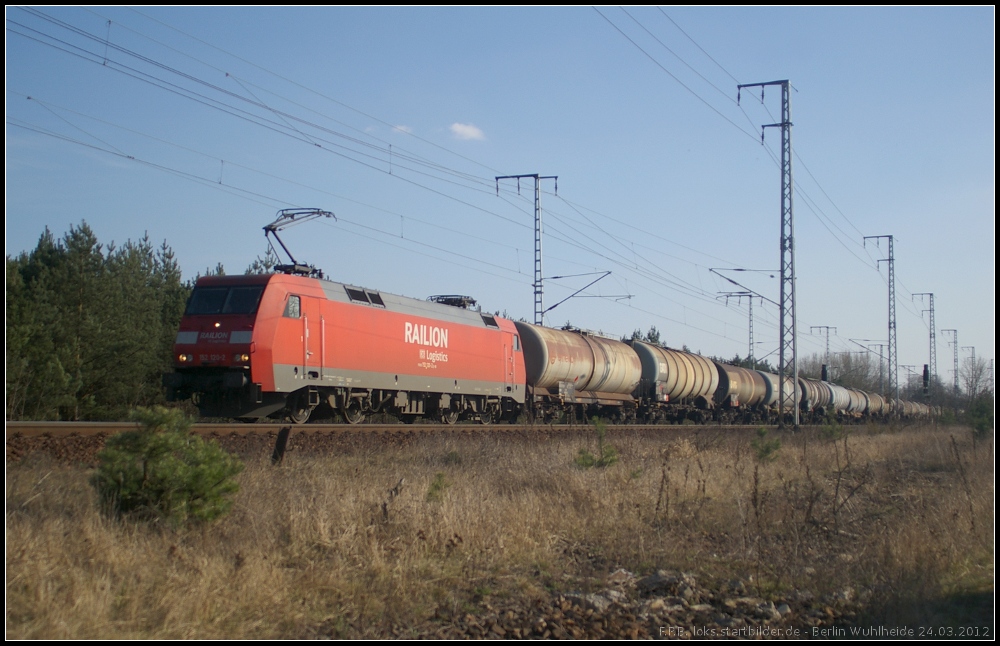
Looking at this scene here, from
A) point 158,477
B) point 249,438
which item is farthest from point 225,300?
point 158,477

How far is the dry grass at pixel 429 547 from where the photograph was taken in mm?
5133

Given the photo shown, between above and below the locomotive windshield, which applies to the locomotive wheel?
below

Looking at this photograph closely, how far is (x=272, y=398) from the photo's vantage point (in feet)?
54.4

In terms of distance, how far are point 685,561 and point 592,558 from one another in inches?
35.8

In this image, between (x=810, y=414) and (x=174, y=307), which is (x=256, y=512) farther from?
(x=810, y=414)

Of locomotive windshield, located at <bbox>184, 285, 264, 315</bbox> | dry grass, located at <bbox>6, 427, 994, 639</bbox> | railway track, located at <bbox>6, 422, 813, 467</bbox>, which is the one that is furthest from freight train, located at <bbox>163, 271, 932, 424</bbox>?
dry grass, located at <bbox>6, 427, 994, 639</bbox>

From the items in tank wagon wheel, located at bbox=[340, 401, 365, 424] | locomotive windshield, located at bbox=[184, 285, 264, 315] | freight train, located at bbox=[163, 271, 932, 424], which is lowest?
tank wagon wheel, located at bbox=[340, 401, 365, 424]

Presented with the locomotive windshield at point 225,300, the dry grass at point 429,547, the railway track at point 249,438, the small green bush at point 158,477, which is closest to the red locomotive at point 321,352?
the locomotive windshield at point 225,300

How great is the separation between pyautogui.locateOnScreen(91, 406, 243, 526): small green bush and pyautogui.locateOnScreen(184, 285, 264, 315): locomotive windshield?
31.7ft

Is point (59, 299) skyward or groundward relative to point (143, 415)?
skyward

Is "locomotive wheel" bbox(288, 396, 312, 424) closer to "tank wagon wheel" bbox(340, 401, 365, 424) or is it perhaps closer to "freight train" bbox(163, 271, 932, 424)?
"freight train" bbox(163, 271, 932, 424)

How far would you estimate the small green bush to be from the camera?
656 cm

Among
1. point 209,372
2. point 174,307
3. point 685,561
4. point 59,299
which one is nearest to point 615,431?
point 209,372

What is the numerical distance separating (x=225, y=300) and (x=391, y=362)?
15.5 ft
